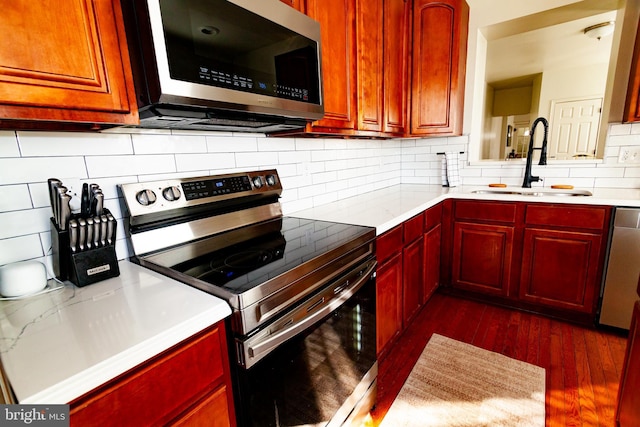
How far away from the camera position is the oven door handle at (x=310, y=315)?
2.62 ft

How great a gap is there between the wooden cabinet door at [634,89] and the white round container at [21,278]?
3027 millimetres

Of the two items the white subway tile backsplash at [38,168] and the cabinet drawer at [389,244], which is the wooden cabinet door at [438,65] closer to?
the cabinet drawer at [389,244]

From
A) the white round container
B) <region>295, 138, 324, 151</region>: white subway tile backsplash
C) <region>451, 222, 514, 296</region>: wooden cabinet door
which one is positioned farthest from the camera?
<region>451, 222, 514, 296</region>: wooden cabinet door

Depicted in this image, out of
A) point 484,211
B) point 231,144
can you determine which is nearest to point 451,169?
point 484,211

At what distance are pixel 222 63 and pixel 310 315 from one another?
2.83ft

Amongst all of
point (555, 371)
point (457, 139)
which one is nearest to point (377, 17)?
point (457, 139)

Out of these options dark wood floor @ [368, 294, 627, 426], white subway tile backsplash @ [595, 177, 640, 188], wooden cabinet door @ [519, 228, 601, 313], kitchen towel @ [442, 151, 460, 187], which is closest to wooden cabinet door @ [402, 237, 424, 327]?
dark wood floor @ [368, 294, 627, 426]

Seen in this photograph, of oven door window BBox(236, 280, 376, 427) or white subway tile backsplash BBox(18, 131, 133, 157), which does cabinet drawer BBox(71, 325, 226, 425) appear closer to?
oven door window BBox(236, 280, 376, 427)

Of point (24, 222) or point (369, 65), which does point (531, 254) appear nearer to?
point (369, 65)

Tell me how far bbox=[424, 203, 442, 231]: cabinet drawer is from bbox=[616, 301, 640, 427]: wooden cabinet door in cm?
109

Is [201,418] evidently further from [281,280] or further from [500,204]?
[500,204]

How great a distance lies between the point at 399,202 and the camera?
1.99 meters

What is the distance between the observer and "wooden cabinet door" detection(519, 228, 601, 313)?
1.93 metres

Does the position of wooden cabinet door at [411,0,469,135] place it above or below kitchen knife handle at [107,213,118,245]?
above
